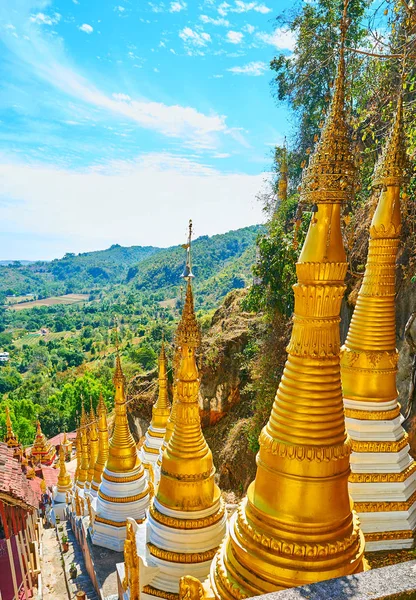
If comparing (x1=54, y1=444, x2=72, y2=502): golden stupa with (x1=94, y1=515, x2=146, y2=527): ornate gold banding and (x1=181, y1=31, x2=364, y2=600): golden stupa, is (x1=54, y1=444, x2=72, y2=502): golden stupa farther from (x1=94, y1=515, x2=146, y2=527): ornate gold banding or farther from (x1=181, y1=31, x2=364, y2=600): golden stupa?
(x1=181, y1=31, x2=364, y2=600): golden stupa

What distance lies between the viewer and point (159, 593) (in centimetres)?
717

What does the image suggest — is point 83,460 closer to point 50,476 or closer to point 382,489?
point 382,489

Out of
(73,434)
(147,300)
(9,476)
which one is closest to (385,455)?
(9,476)

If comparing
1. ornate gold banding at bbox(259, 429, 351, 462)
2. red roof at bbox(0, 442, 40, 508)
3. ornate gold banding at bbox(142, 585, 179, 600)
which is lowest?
ornate gold banding at bbox(142, 585, 179, 600)

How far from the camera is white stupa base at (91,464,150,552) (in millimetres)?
11695

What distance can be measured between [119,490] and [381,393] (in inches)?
325

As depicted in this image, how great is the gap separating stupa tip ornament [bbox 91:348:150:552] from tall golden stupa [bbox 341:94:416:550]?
22.7 ft

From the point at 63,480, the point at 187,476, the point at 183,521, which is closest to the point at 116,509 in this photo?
the point at 183,521

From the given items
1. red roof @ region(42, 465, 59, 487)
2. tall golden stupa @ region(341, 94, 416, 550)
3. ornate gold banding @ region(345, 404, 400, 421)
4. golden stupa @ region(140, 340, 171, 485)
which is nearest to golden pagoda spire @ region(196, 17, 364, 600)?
tall golden stupa @ region(341, 94, 416, 550)

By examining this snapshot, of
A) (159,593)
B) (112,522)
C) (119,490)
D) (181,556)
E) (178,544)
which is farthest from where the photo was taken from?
(119,490)

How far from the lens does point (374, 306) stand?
7371 millimetres

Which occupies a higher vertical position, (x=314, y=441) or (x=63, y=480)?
(x=314, y=441)

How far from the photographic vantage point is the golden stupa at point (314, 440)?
4.02 metres

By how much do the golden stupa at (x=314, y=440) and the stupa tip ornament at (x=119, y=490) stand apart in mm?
8085
